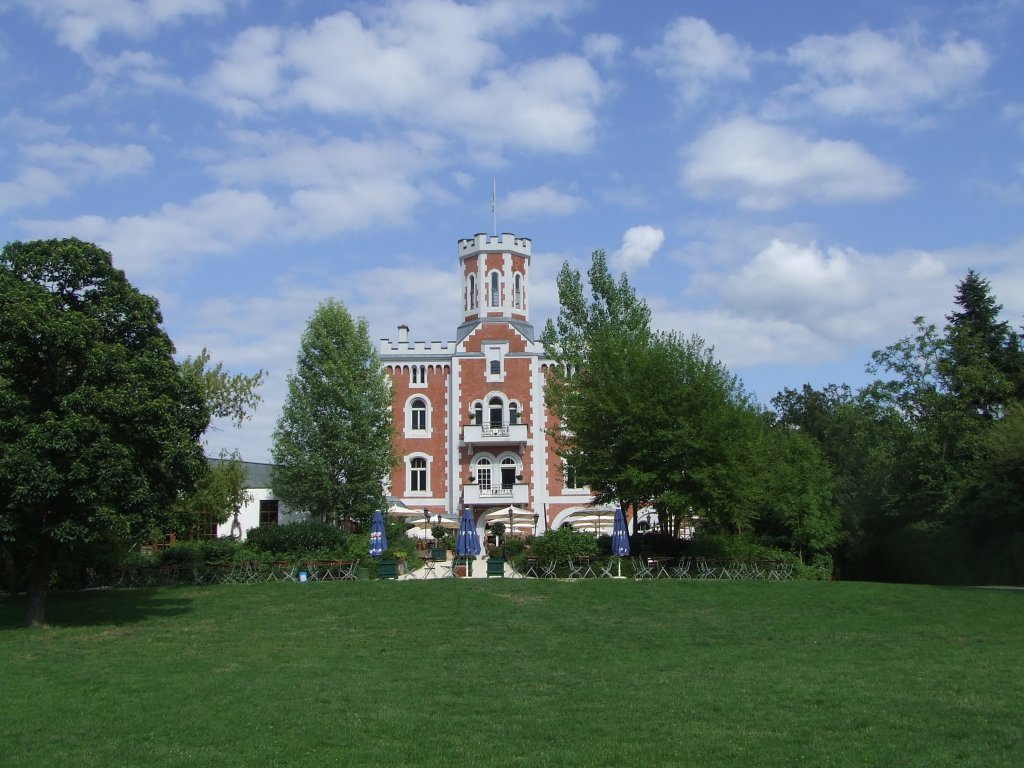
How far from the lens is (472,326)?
53.3 metres

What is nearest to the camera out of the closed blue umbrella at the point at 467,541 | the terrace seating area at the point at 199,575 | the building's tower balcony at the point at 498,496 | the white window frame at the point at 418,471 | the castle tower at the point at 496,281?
the terrace seating area at the point at 199,575

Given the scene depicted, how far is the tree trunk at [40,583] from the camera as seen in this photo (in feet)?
68.9

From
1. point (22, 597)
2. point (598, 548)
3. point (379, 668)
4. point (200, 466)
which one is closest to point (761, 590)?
point (598, 548)

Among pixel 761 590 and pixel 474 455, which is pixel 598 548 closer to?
pixel 761 590

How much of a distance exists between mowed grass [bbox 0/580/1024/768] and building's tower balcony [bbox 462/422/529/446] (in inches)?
962

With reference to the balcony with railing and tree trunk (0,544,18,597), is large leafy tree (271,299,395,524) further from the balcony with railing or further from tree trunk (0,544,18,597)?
tree trunk (0,544,18,597)

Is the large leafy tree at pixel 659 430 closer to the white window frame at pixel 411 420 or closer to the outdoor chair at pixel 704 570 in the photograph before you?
the outdoor chair at pixel 704 570

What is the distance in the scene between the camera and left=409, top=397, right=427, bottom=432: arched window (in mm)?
52000

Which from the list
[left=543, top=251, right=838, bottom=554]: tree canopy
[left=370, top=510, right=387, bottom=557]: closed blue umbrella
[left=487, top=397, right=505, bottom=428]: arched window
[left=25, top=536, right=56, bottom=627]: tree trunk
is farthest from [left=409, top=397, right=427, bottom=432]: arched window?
[left=25, top=536, right=56, bottom=627]: tree trunk

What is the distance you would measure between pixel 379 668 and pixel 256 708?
353cm

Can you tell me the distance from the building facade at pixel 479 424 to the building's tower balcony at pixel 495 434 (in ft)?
0.17

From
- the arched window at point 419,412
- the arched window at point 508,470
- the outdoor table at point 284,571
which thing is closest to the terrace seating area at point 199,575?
the outdoor table at point 284,571

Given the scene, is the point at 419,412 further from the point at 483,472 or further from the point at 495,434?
the point at 483,472

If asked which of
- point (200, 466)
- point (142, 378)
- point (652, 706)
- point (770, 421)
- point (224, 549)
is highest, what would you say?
point (770, 421)
